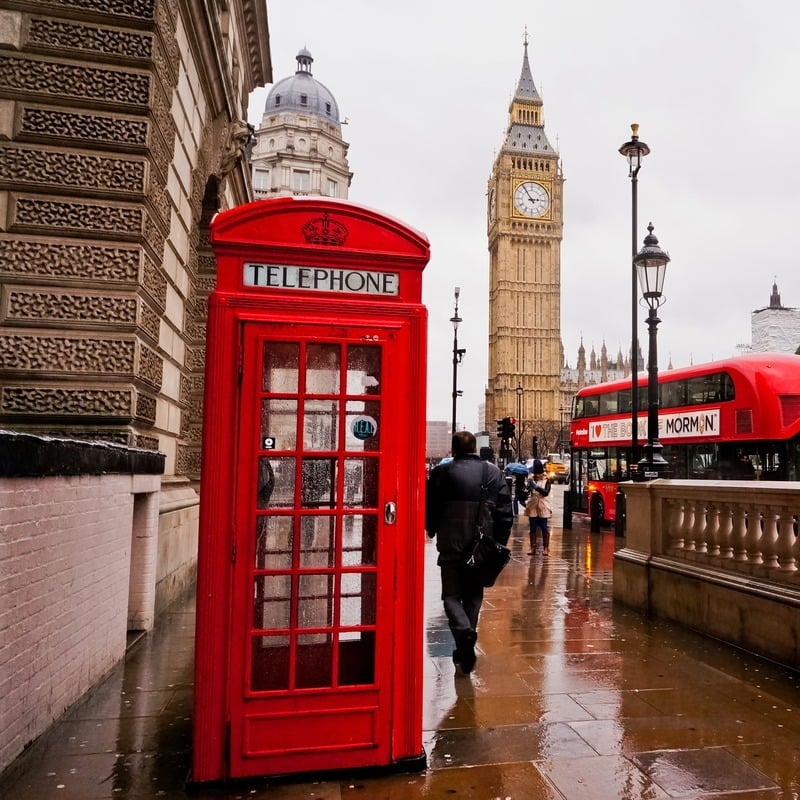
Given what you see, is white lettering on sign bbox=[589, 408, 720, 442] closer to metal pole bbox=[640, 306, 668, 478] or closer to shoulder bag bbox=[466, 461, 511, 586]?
metal pole bbox=[640, 306, 668, 478]

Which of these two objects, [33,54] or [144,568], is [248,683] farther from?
[33,54]

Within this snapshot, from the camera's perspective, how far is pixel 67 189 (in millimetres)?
5625

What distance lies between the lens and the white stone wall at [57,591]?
3359 mm

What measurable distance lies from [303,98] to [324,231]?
69.8m

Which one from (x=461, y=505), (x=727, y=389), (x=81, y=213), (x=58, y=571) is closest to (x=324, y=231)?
(x=461, y=505)

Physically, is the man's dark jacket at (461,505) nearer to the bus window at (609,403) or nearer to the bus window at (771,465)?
the bus window at (771,465)

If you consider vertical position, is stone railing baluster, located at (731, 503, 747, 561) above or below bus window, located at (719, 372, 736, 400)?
below

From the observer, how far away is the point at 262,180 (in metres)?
60.2

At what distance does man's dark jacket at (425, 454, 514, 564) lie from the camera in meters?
5.10

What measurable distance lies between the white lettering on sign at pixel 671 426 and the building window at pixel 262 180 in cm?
4766

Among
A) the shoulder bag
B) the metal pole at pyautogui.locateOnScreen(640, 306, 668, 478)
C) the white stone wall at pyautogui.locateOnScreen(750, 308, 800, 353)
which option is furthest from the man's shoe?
the white stone wall at pyautogui.locateOnScreen(750, 308, 800, 353)

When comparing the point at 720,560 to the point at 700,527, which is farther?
the point at 700,527

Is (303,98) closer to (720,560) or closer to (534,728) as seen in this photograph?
(720,560)

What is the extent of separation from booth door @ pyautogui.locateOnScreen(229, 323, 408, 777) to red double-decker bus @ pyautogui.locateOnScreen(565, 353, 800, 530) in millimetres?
12070
